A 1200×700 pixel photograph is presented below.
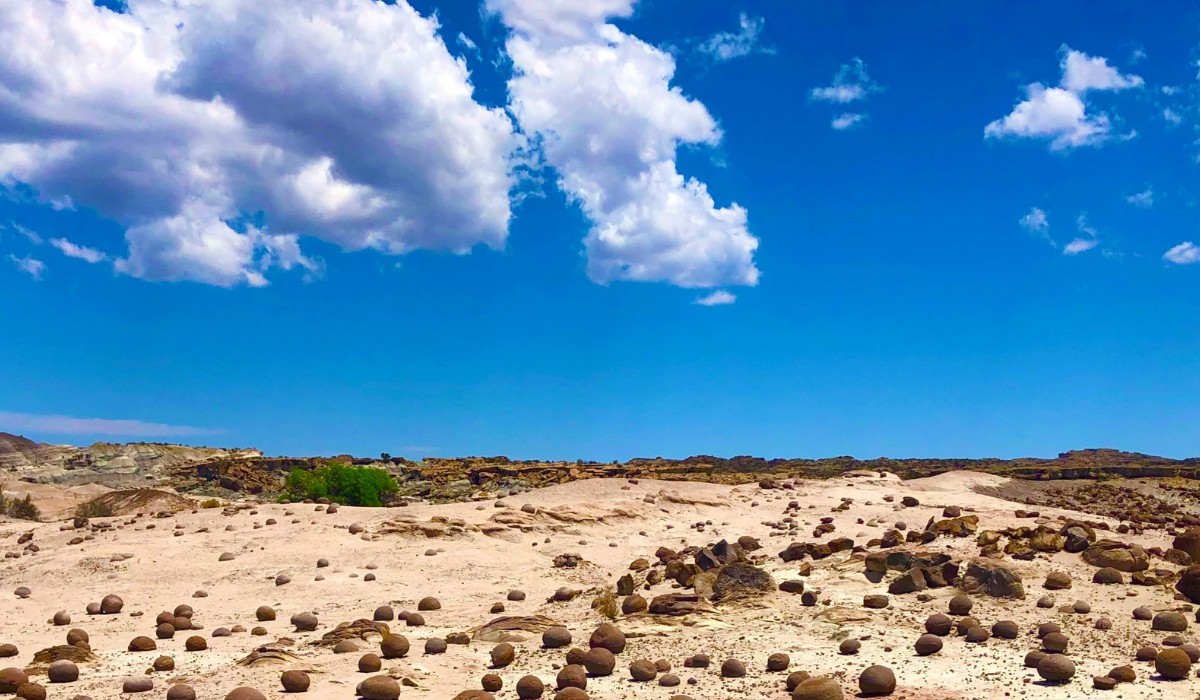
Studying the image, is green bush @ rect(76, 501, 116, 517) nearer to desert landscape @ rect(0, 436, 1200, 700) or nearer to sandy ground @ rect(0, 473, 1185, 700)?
sandy ground @ rect(0, 473, 1185, 700)

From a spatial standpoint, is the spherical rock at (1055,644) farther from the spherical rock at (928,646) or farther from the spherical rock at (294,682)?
the spherical rock at (294,682)

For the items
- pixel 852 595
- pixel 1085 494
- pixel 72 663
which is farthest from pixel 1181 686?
pixel 1085 494

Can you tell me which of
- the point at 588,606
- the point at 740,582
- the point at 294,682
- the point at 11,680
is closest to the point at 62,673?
the point at 11,680

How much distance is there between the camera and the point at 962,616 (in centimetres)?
1154

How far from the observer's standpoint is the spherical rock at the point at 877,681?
8742mm

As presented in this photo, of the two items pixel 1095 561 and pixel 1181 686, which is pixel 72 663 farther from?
pixel 1095 561

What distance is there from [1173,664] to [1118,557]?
4841 millimetres

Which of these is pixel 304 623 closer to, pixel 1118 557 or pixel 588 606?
pixel 588 606

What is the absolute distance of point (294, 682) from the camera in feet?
30.6

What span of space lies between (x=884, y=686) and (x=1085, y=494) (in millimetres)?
34246

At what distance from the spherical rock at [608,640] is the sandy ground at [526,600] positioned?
0.19 meters

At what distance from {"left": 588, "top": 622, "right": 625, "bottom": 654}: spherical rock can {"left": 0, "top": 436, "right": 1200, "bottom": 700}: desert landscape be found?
1.4 inches

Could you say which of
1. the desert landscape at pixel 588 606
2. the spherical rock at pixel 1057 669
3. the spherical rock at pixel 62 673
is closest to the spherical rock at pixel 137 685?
the desert landscape at pixel 588 606

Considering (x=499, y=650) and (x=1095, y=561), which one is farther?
(x=1095, y=561)
